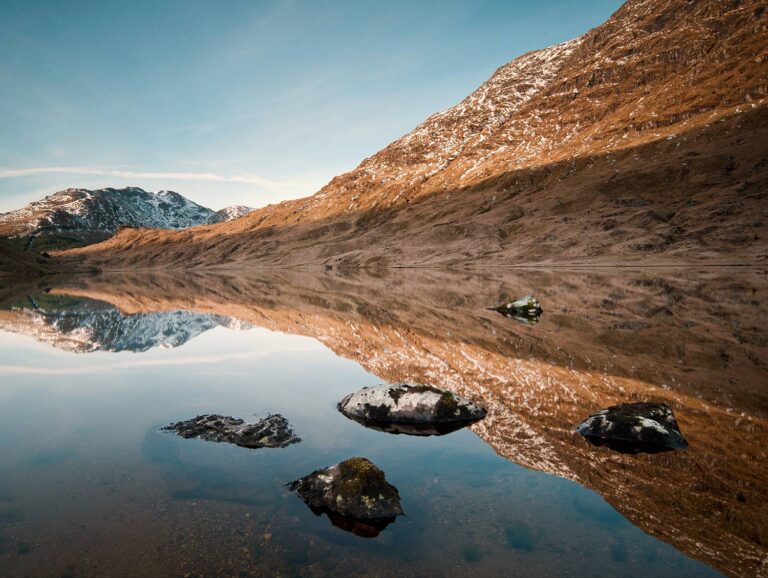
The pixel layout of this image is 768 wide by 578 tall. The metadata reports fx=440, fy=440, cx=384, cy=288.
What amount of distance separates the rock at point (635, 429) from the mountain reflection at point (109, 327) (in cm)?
2611

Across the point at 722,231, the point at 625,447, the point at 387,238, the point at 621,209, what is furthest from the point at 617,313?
the point at 387,238

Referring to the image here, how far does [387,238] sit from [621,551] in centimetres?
15923

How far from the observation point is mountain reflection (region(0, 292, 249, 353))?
30625 mm

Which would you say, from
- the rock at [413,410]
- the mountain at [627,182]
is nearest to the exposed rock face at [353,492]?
the rock at [413,410]

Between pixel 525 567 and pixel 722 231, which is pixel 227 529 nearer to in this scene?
pixel 525 567

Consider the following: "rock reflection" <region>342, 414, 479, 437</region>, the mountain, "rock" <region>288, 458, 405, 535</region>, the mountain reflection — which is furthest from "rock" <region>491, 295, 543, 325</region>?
the mountain

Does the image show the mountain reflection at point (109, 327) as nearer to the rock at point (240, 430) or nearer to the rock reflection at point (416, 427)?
the rock at point (240, 430)

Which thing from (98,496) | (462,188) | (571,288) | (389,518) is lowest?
(571,288)

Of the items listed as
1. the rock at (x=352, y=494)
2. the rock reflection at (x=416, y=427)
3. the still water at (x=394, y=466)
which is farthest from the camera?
the rock reflection at (x=416, y=427)

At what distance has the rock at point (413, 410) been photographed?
14.7 metres

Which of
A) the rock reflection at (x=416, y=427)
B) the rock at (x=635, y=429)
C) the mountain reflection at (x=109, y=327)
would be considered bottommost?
the rock at (x=635, y=429)

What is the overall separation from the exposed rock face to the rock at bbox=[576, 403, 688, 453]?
Answer: 6916mm

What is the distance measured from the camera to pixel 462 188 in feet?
576

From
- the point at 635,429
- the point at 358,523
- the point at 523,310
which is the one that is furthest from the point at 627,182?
the point at 358,523
